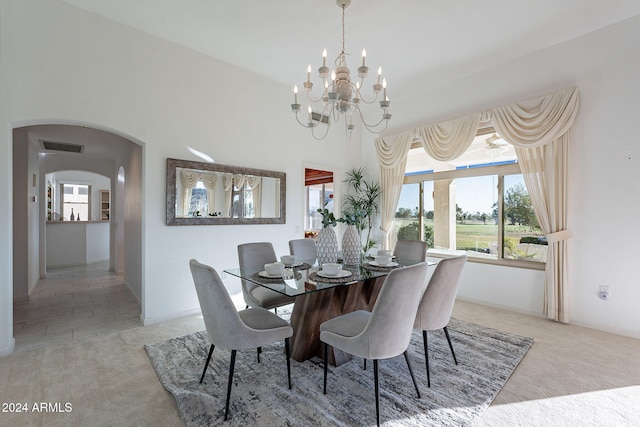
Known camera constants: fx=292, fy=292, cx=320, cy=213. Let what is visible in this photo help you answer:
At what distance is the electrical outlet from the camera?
319cm

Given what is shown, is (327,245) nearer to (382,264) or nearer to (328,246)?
(328,246)

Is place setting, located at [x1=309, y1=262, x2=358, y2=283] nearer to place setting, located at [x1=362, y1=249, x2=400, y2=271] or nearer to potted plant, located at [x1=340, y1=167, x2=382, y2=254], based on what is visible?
place setting, located at [x1=362, y1=249, x2=400, y2=271]

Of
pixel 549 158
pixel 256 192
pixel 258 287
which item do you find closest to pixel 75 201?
pixel 256 192

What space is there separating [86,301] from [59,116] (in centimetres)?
269

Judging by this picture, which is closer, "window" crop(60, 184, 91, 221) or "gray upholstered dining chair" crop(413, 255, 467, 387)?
"gray upholstered dining chair" crop(413, 255, 467, 387)

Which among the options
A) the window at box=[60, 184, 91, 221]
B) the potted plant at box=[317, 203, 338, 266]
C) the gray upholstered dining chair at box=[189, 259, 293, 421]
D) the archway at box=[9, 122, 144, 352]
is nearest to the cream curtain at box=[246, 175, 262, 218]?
the archway at box=[9, 122, 144, 352]

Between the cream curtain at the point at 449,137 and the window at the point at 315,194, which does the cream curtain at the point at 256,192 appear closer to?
the cream curtain at the point at 449,137

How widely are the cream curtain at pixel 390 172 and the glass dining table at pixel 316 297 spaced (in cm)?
265

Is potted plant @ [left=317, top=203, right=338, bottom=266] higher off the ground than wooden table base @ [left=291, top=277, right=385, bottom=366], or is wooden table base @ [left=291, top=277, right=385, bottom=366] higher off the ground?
potted plant @ [left=317, top=203, right=338, bottom=266]

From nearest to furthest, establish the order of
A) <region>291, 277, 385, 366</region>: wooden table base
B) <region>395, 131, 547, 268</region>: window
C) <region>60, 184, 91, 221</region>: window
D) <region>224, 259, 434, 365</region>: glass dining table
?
<region>224, 259, 434, 365</region>: glass dining table
<region>291, 277, 385, 366</region>: wooden table base
<region>395, 131, 547, 268</region>: window
<region>60, 184, 91, 221</region>: window

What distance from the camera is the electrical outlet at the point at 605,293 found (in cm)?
319

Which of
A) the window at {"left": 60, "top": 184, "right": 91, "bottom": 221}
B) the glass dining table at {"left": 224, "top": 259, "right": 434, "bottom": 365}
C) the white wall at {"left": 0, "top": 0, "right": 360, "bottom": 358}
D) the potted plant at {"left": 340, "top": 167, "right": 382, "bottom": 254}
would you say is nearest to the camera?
the glass dining table at {"left": 224, "top": 259, "right": 434, "bottom": 365}

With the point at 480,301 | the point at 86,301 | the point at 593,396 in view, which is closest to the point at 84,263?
the point at 86,301

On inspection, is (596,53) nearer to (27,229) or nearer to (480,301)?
(480,301)
